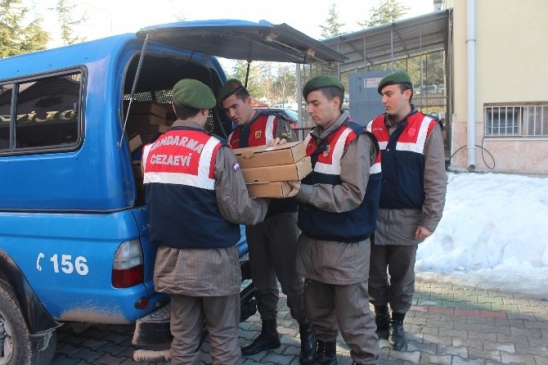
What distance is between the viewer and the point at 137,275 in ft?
8.21

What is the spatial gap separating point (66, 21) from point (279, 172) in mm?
26388

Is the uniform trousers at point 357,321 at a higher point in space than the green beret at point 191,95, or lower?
lower

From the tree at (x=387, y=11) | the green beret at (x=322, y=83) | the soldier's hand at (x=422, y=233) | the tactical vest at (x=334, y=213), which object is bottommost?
the soldier's hand at (x=422, y=233)

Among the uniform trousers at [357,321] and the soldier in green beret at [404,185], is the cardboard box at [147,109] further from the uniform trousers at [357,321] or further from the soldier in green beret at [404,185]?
the uniform trousers at [357,321]

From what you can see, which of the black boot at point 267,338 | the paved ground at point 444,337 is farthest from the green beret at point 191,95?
the paved ground at point 444,337

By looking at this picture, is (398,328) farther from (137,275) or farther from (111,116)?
(111,116)

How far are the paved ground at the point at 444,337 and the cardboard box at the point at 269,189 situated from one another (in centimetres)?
137

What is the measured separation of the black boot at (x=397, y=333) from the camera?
325 centimetres

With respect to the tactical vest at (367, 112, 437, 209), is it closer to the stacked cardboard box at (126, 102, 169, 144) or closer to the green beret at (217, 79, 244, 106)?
the green beret at (217, 79, 244, 106)

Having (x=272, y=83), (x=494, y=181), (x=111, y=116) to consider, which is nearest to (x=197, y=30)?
(x=111, y=116)

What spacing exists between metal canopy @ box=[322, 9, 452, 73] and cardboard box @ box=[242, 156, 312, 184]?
6.95 m

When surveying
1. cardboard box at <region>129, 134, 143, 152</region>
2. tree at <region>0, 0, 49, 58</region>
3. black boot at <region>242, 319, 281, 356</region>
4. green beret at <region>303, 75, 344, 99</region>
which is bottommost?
black boot at <region>242, 319, 281, 356</region>

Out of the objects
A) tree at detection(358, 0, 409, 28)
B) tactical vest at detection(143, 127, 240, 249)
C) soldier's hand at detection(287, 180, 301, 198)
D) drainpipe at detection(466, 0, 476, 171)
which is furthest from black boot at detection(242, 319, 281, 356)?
tree at detection(358, 0, 409, 28)

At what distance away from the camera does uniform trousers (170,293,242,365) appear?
8.20 ft
